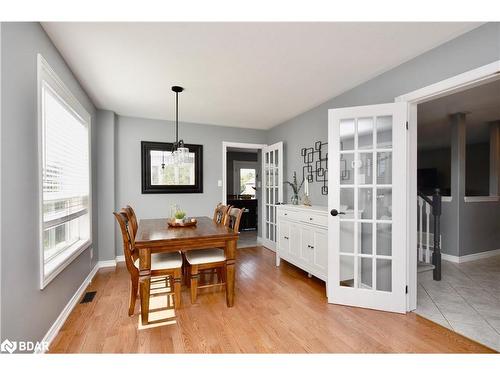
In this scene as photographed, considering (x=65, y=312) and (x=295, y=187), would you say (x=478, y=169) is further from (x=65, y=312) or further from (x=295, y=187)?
(x=65, y=312)

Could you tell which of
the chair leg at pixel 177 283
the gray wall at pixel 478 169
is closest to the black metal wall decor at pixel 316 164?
the chair leg at pixel 177 283

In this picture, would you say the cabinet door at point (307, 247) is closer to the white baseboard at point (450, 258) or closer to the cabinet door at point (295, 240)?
the cabinet door at point (295, 240)

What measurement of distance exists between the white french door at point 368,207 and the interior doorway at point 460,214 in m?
0.14

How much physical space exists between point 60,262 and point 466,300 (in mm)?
3978

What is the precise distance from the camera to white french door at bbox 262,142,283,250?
421 cm

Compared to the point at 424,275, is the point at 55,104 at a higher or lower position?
higher

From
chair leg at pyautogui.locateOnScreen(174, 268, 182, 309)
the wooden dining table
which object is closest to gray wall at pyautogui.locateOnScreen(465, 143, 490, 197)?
the wooden dining table

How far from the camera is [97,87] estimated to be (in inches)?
108

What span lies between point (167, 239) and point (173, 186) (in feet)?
7.40

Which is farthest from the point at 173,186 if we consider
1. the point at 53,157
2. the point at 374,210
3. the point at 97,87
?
the point at 374,210

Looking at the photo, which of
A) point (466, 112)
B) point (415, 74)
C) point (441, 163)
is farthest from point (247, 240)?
point (441, 163)

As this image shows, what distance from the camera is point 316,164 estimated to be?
3.44 metres

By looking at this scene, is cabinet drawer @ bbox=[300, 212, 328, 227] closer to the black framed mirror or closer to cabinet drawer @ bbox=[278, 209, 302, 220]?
cabinet drawer @ bbox=[278, 209, 302, 220]
